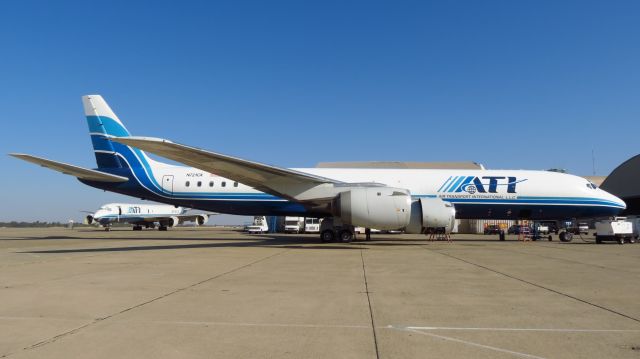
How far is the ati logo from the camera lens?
1912 cm

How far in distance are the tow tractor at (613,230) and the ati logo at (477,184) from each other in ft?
17.0

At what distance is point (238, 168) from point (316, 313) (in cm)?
1148

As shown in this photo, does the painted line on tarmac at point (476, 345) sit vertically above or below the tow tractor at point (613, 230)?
below

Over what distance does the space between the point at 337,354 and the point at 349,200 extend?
11.9 metres

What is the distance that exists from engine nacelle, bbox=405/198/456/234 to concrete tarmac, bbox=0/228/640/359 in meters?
6.82

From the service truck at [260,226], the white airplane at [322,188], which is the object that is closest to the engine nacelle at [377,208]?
the white airplane at [322,188]

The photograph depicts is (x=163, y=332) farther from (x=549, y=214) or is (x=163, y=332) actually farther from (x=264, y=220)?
(x=264, y=220)

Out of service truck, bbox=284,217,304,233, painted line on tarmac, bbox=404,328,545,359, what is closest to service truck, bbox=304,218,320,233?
service truck, bbox=284,217,304,233

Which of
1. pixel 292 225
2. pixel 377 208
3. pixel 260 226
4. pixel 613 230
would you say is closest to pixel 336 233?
pixel 377 208

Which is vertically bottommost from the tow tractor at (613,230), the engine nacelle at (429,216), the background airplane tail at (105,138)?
the tow tractor at (613,230)

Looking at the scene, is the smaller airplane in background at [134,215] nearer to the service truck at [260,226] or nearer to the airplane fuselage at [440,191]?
the service truck at [260,226]

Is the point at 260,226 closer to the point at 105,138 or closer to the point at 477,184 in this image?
the point at 105,138

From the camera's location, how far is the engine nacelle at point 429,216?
51.1 feet

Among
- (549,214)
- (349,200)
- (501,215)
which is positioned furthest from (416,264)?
(549,214)
